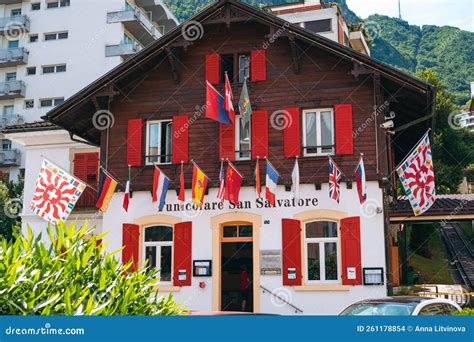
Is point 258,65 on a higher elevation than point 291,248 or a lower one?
higher

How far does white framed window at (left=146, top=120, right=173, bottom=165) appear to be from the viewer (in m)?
17.1

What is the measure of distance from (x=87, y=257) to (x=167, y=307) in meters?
1.07

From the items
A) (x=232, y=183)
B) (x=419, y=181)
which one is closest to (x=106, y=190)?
(x=232, y=183)

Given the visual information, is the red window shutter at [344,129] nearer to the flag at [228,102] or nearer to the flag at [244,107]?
the flag at [244,107]

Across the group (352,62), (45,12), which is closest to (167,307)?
(352,62)

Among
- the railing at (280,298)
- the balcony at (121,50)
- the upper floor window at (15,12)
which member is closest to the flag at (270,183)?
the railing at (280,298)

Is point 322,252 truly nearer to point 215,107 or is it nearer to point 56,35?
point 215,107

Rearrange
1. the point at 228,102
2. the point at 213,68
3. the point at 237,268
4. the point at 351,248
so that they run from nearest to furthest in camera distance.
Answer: the point at 351,248 → the point at 228,102 → the point at 213,68 → the point at 237,268

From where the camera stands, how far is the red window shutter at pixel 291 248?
49.8 ft

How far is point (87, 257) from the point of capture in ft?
16.2

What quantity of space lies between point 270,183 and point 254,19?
15.5 feet

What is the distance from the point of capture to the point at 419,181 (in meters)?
14.4

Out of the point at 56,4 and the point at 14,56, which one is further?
the point at 56,4

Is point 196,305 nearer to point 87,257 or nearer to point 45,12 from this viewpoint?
point 87,257
